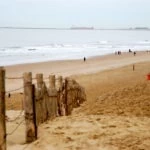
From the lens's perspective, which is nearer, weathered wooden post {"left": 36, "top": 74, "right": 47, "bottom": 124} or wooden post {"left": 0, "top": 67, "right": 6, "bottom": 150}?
wooden post {"left": 0, "top": 67, "right": 6, "bottom": 150}

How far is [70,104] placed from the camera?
993cm

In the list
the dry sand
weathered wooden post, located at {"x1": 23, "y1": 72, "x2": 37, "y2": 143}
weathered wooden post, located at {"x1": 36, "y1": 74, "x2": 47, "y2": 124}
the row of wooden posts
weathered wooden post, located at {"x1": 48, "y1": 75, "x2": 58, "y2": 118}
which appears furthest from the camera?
weathered wooden post, located at {"x1": 48, "y1": 75, "x2": 58, "y2": 118}

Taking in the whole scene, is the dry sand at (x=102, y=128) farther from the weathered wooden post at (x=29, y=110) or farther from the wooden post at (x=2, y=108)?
the wooden post at (x=2, y=108)

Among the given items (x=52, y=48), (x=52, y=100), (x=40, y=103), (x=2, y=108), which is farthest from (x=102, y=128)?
(x=52, y=48)

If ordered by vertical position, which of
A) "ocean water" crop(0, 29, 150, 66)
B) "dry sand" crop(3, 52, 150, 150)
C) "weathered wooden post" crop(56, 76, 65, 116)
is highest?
"ocean water" crop(0, 29, 150, 66)

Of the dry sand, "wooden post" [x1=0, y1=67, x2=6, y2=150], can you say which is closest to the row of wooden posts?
"wooden post" [x1=0, y1=67, x2=6, y2=150]

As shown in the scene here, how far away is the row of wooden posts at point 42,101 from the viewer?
591 cm

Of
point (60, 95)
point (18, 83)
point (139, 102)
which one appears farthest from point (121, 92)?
point (18, 83)

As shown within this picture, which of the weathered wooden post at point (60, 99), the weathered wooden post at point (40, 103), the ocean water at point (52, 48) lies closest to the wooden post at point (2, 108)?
the weathered wooden post at point (40, 103)

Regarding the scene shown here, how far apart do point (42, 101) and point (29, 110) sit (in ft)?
3.57

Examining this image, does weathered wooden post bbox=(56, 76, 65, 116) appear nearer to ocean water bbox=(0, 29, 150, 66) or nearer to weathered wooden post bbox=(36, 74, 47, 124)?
weathered wooden post bbox=(36, 74, 47, 124)

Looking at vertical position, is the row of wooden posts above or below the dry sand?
above

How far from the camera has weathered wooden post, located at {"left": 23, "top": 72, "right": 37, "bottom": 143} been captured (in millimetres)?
6680

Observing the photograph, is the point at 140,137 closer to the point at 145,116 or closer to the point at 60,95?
the point at 145,116
